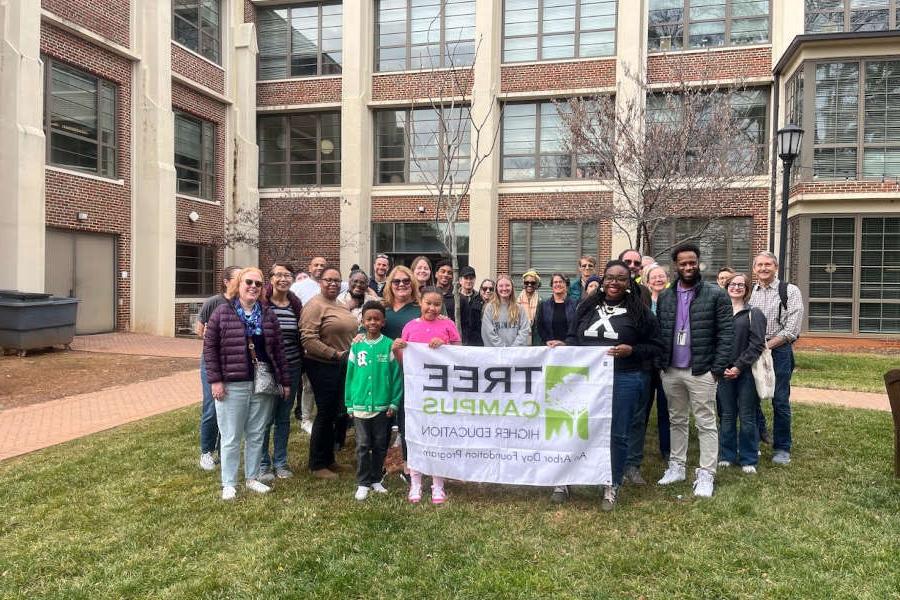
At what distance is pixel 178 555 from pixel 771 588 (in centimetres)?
352

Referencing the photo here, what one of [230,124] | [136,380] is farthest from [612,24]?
[136,380]

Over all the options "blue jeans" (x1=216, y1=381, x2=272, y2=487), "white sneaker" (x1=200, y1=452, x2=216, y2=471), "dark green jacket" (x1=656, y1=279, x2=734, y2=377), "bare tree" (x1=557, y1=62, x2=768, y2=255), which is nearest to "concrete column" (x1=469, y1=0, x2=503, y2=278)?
"bare tree" (x1=557, y1=62, x2=768, y2=255)

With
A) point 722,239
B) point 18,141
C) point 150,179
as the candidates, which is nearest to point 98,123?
point 150,179

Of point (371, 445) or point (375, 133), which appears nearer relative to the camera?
point (371, 445)

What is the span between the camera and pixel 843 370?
11.8 m

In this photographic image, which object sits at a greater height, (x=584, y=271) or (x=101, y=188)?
(x=101, y=188)

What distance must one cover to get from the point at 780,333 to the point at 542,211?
13.9 m

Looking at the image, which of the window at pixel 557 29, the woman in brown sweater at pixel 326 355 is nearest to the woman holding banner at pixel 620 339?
the woman in brown sweater at pixel 326 355

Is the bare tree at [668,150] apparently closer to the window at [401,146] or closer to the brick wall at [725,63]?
the brick wall at [725,63]

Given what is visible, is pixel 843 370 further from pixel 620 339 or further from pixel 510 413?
pixel 510 413

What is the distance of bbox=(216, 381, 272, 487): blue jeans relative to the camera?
475 cm

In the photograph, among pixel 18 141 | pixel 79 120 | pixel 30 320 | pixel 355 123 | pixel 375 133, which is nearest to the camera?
pixel 30 320

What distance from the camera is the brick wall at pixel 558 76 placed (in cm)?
1861

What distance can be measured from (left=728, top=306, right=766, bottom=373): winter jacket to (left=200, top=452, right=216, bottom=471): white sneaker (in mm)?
4708
